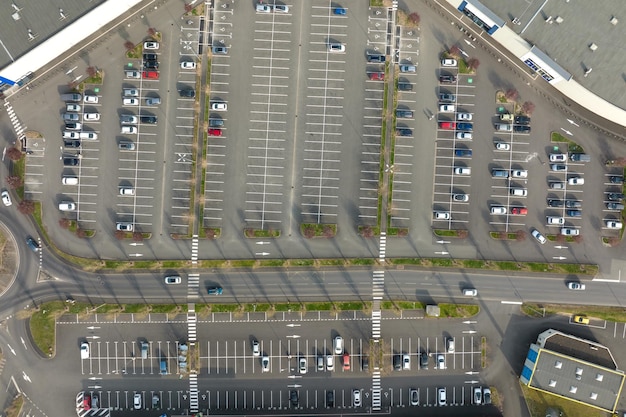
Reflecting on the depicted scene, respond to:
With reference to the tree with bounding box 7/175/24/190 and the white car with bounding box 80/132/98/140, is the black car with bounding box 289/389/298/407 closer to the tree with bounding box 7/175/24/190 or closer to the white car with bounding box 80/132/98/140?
the white car with bounding box 80/132/98/140

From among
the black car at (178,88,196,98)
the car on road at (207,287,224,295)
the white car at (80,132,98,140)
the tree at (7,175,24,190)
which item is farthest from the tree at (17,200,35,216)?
the car on road at (207,287,224,295)

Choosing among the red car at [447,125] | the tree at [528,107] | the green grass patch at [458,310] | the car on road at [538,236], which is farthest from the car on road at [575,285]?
the red car at [447,125]

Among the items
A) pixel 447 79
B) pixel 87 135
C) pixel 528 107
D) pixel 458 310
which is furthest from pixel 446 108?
pixel 87 135

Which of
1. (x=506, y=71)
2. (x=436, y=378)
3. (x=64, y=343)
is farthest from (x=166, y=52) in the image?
(x=436, y=378)

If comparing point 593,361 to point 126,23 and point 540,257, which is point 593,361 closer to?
point 540,257

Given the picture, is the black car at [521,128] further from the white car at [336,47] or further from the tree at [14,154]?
the tree at [14,154]

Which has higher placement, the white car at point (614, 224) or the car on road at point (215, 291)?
the white car at point (614, 224)

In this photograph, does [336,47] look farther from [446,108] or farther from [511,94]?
[511,94]
